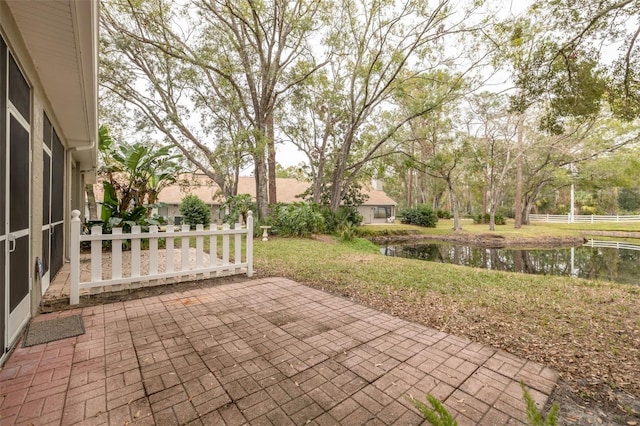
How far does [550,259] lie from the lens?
12227 mm

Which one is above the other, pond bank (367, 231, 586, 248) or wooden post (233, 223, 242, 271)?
A: wooden post (233, 223, 242, 271)

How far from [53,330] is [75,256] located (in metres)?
1.04

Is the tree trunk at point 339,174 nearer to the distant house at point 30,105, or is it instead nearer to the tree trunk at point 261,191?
the tree trunk at point 261,191

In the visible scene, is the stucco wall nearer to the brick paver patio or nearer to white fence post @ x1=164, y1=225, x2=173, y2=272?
the brick paver patio

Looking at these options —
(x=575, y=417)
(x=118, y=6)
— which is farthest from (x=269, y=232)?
(x=575, y=417)

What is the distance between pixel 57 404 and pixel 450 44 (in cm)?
1468

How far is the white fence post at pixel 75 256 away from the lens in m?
3.70

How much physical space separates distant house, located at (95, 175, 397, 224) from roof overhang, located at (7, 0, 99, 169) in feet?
51.0

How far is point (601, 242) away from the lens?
1750 centimetres

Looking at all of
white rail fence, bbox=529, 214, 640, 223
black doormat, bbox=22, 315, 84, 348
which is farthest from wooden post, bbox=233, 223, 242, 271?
white rail fence, bbox=529, 214, 640, 223

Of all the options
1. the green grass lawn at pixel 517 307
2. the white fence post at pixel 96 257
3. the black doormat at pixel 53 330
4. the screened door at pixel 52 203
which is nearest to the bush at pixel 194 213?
the screened door at pixel 52 203

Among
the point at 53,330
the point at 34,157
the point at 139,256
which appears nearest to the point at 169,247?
the point at 139,256

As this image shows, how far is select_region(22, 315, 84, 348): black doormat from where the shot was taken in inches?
112

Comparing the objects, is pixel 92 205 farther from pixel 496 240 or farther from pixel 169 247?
pixel 496 240
